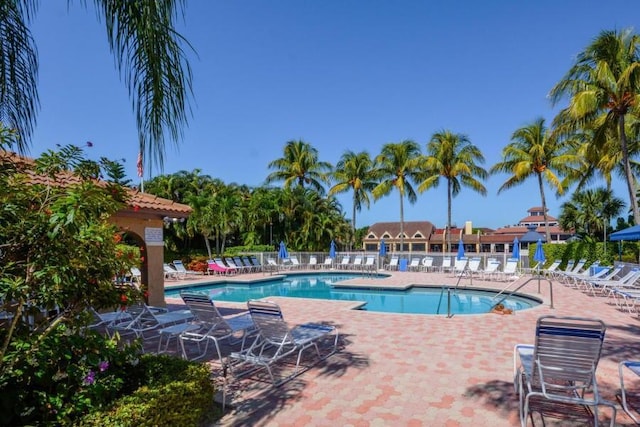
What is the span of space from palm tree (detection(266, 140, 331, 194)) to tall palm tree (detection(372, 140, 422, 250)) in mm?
4885

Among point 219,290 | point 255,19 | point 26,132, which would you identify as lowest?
point 219,290

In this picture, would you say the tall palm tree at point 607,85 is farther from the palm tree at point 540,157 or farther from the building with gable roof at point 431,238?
the building with gable roof at point 431,238

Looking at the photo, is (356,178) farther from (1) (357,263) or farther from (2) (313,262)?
(1) (357,263)

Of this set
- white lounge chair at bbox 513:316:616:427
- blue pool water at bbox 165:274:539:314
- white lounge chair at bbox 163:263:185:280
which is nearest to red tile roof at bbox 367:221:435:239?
blue pool water at bbox 165:274:539:314

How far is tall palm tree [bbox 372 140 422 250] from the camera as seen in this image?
31.8m

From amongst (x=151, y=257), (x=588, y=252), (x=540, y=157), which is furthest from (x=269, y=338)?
(x=540, y=157)

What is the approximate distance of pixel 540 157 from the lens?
26.4m

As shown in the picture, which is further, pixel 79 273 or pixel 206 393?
pixel 206 393

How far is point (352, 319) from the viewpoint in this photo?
9.20 metres

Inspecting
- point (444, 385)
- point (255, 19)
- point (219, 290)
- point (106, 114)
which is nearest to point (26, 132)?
point (106, 114)

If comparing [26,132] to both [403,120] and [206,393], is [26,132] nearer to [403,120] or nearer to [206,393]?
[206,393]

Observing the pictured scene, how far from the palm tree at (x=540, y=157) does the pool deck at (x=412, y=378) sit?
1942cm

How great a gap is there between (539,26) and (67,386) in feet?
44.0

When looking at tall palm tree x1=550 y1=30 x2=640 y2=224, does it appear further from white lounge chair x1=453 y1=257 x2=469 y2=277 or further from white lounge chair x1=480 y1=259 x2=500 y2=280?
white lounge chair x1=453 y1=257 x2=469 y2=277
